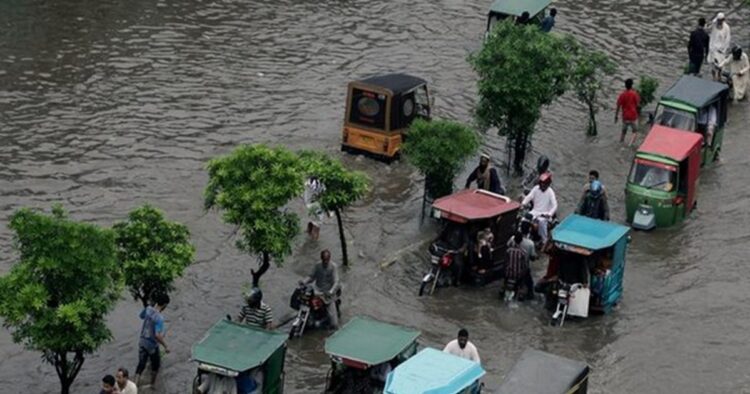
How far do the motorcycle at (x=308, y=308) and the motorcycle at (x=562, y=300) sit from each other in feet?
12.6

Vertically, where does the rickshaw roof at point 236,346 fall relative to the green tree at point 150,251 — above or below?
below

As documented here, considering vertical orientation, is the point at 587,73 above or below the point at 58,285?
above

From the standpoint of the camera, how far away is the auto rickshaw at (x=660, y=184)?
2889 centimetres

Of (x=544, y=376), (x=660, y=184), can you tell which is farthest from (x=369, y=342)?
(x=660, y=184)

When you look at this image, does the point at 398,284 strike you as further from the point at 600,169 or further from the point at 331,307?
the point at 600,169

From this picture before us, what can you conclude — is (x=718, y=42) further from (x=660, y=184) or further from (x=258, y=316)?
(x=258, y=316)

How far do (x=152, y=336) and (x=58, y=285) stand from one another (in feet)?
7.65

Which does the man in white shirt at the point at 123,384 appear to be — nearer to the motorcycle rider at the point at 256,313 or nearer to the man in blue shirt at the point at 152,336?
the man in blue shirt at the point at 152,336

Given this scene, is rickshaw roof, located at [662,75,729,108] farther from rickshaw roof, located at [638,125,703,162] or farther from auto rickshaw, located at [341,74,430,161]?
auto rickshaw, located at [341,74,430,161]

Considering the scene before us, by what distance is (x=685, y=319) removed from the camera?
25.1 metres

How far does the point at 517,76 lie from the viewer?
30.3m

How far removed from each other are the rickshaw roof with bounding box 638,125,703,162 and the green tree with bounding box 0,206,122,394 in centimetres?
1268

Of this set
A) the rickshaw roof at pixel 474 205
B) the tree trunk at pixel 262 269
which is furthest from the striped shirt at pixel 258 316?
the rickshaw roof at pixel 474 205

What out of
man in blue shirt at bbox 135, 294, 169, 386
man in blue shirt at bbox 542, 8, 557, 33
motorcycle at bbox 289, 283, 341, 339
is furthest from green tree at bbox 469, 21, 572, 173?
man in blue shirt at bbox 135, 294, 169, 386
